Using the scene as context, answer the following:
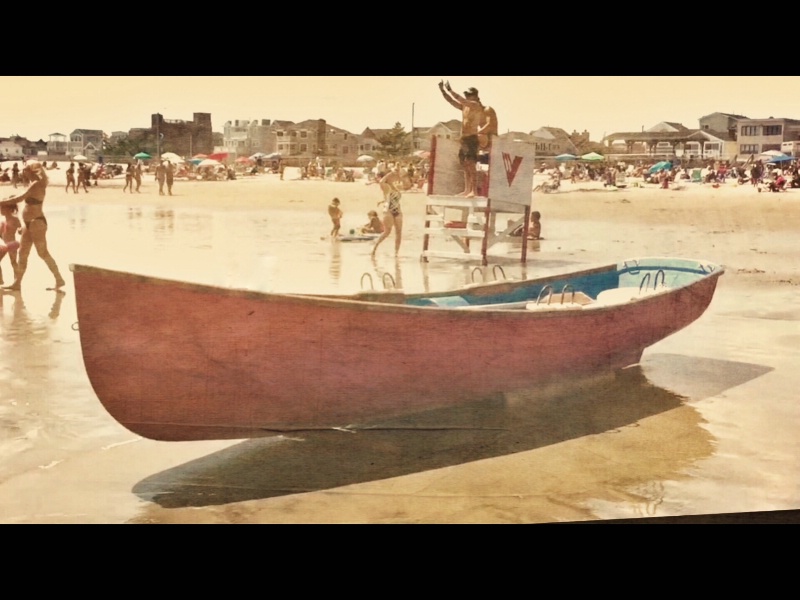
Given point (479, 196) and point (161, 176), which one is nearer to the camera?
point (161, 176)

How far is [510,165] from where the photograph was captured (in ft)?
15.7

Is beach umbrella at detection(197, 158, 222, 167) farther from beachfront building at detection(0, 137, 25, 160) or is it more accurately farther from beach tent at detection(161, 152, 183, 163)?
beachfront building at detection(0, 137, 25, 160)

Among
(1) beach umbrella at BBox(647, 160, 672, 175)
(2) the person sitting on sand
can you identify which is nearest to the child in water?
(1) beach umbrella at BBox(647, 160, 672, 175)

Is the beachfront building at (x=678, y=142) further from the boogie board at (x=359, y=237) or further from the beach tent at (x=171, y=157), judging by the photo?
the beach tent at (x=171, y=157)

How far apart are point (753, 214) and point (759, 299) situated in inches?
18.2

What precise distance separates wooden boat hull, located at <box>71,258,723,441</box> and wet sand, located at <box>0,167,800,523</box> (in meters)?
0.17

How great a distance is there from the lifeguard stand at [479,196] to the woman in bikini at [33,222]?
1.95m

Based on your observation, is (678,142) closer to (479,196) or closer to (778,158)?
(778,158)

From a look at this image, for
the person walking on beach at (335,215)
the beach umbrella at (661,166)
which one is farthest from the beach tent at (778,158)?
the person walking on beach at (335,215)

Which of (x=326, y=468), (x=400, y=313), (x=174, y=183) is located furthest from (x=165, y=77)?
(x=326, y=468)

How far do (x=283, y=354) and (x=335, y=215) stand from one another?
3.11 ft

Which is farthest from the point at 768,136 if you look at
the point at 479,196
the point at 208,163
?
the point at 208,163

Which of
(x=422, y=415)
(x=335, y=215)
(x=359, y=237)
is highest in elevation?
(x=335, y=215)

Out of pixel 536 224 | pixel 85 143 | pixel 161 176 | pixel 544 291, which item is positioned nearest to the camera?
pixel 85 143
